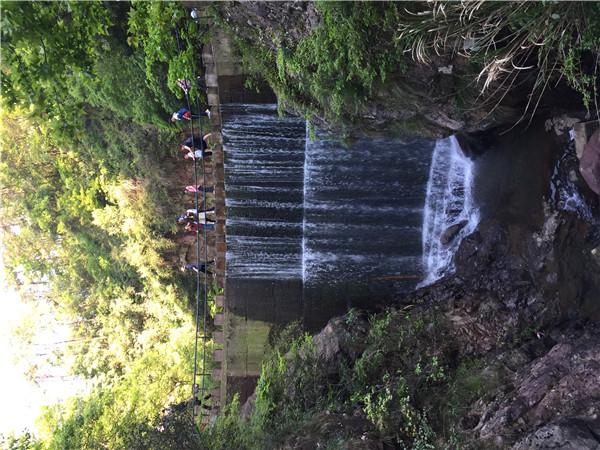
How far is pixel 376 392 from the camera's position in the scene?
26.7 feet

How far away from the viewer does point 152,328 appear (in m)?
16.3

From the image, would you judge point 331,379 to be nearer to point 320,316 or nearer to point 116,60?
point 320,316

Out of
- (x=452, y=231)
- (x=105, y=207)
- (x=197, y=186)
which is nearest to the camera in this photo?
(x=452, y=231)

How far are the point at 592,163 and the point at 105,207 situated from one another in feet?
39.7

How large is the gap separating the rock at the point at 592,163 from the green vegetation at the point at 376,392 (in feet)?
10.9

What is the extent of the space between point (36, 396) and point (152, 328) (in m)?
6.53

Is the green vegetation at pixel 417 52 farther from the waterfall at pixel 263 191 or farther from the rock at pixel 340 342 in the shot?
the rock at pixel 340 342

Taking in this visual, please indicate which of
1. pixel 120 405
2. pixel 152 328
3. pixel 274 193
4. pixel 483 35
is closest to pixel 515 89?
pixel 483 35

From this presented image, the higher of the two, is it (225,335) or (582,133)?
(582,133)

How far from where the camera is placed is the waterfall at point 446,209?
34.0 feet

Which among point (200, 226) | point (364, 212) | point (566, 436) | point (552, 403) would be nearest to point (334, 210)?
point (364, 212)

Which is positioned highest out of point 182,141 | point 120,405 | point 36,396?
point 182,141

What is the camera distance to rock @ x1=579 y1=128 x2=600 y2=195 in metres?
7.40

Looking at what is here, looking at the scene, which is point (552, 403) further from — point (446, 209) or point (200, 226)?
point (200, 226)
